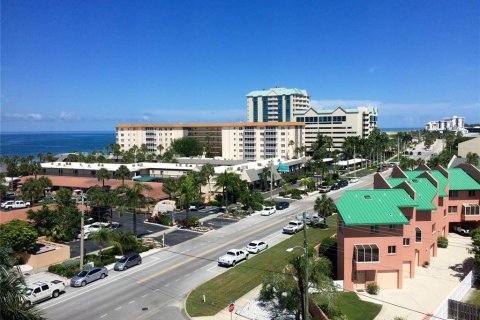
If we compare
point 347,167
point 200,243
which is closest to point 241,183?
point 200,243

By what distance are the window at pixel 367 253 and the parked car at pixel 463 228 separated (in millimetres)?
28251

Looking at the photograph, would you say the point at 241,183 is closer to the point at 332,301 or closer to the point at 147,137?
the point at 332,301

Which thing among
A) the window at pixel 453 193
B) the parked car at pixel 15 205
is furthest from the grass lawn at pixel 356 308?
the parked car at pixel 15 205

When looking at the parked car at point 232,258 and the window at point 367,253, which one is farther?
the parked car at point 232,258

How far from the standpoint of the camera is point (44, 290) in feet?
115

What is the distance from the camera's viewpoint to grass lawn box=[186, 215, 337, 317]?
33.3 m

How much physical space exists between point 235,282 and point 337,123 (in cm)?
15139

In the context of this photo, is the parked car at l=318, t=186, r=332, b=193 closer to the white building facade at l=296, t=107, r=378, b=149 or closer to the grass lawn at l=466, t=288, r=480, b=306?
the grass lawn at l=466, t=288, r=480, b=306

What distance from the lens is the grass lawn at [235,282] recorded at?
33347mm

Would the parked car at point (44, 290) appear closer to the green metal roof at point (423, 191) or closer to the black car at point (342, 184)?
the green metal roof at point (423, 191)

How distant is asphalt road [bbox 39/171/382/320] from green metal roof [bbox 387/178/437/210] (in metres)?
18.9

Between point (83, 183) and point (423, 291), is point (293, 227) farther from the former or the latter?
point (83, 183)

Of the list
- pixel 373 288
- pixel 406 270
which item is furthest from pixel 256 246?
pixel 406 270

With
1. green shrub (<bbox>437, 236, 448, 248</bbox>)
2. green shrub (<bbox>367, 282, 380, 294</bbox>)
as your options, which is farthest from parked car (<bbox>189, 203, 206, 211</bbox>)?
green shrub (<bbox>367, 282, 380, 294</bbox>)
